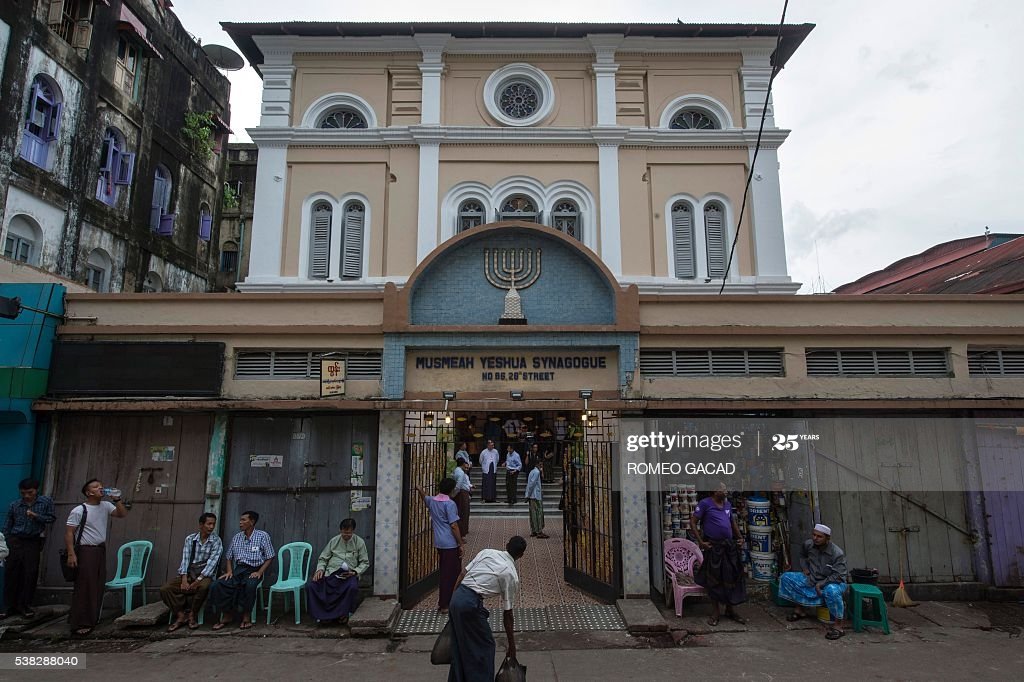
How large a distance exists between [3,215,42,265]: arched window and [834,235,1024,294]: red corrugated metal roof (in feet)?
72.2

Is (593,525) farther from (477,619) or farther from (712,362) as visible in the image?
(477,619)

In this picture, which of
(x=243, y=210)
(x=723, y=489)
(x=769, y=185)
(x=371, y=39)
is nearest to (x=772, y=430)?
(x=723, y=489)

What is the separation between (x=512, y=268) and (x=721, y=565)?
5.11 m

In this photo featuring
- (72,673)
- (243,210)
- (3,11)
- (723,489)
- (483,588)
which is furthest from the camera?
(243,210)

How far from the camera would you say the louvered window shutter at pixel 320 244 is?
14406 millimetres

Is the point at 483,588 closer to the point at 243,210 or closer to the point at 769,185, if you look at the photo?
the point at 769,185

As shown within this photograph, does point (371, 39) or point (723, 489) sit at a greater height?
point (371, 39)

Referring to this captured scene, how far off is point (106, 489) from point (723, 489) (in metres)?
8.57

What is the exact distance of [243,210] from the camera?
26406 mm

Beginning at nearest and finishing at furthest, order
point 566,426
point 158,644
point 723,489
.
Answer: point 158,644 < point 723,489 < point 566,426

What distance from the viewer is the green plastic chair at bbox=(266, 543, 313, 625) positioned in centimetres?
796

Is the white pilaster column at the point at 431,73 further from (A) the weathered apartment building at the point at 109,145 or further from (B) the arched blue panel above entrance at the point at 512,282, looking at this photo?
(A) the weathered apartment building at the point at 109,145

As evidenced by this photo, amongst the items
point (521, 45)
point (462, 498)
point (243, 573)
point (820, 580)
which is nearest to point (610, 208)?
point (521, 45)

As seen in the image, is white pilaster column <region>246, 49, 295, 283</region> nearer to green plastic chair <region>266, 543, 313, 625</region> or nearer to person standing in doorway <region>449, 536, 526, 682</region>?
green plastic chair <region>266, 543, 313, 625</region>
